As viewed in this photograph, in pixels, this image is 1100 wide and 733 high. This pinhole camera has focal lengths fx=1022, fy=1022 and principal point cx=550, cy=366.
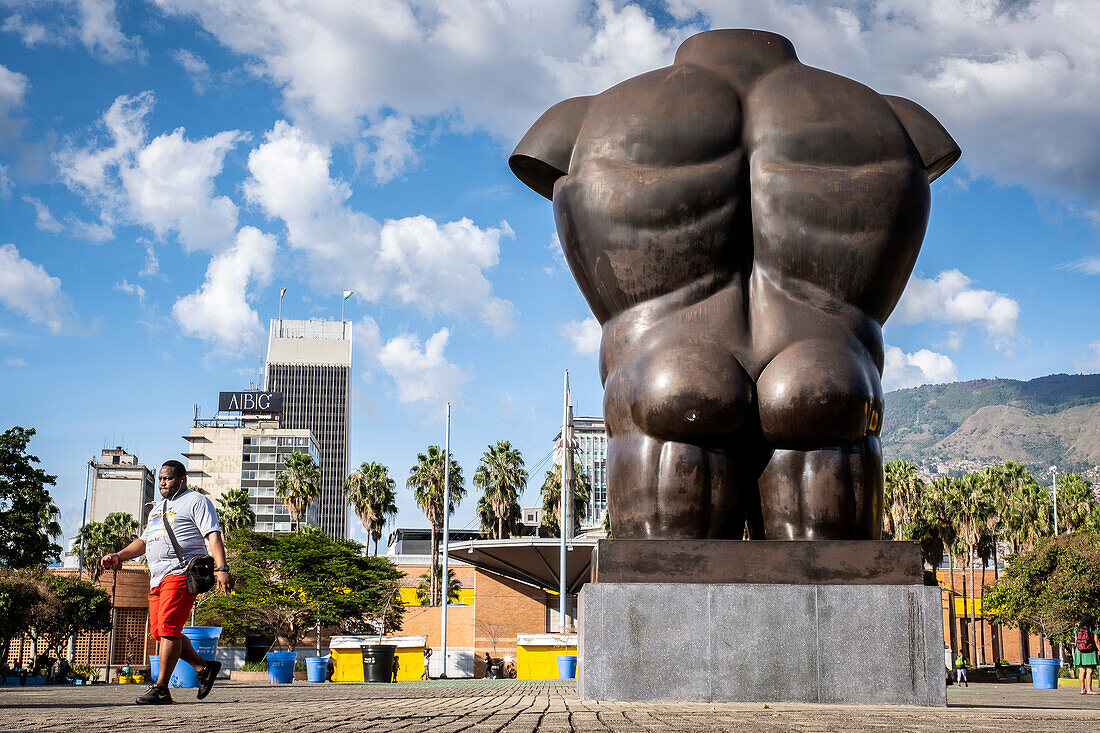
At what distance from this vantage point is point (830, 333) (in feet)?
22.2

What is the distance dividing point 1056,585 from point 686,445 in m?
30.8

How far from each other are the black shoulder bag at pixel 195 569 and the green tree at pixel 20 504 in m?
21.8

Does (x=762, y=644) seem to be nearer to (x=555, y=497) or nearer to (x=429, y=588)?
(x=555, y=497)

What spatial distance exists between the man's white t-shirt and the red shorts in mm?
54

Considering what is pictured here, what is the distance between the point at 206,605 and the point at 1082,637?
1241 inches

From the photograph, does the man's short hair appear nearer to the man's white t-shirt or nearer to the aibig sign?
the man's white t-shirt

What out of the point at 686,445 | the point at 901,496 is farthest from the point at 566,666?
the point at 901,496

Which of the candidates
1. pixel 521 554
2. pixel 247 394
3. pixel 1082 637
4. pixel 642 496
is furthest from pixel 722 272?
pixel 247 394

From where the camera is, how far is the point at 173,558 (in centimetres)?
642

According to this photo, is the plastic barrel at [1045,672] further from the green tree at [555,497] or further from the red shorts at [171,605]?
the green tree at [555,497]

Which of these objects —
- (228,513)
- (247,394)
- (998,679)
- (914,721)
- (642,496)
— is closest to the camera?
(914,721)

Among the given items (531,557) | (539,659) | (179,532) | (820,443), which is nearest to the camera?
(179,532)

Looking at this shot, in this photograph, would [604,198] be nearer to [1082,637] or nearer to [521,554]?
[1082,637]

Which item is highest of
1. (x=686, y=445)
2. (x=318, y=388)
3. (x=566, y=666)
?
(x=318, y=388)
